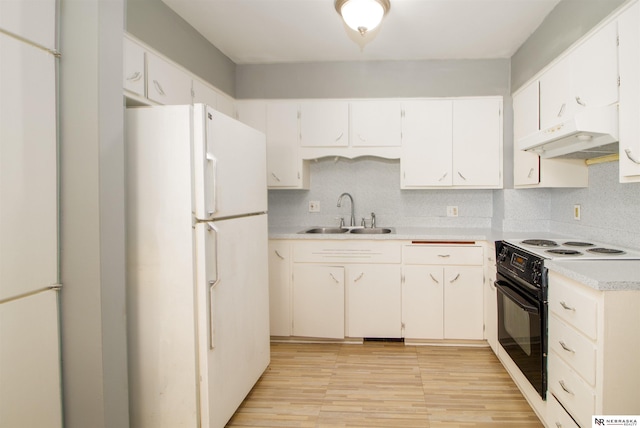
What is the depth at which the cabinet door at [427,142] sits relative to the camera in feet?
11.0

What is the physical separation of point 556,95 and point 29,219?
2.84 m

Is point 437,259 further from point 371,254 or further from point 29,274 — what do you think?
point 29,274

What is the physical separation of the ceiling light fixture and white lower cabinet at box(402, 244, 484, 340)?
67.3 inches

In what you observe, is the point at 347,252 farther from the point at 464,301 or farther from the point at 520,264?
the point at 520,264

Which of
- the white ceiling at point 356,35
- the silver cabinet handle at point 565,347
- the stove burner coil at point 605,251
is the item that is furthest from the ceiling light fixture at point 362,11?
the silver cabinet handle at point 565,347

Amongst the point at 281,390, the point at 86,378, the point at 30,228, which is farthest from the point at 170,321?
the point at 281,390

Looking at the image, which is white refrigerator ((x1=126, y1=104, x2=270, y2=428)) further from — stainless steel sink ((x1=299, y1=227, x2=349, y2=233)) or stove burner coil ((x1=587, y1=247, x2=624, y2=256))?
stove burner coil ((x1=587, y1=247, x2=624, y2=256))

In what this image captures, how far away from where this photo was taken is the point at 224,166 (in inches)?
77.4

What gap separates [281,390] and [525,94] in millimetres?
2772

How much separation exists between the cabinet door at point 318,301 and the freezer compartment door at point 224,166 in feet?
3.20

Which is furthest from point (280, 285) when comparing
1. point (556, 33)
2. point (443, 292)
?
point (556, 33)

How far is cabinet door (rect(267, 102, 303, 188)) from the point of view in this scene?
347 centimetres

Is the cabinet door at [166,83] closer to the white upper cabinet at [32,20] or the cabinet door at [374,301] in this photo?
the white upper cabinet at [32,20]

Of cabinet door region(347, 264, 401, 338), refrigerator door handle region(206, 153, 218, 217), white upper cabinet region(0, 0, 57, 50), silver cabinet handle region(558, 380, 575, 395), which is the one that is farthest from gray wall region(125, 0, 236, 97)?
silver cabinet handle region(558, 380, 575, 395)
